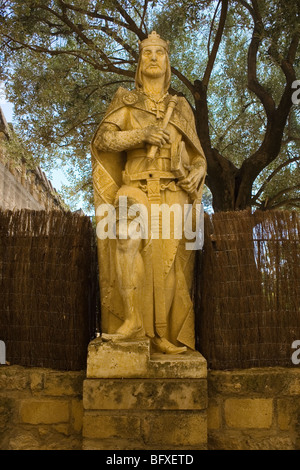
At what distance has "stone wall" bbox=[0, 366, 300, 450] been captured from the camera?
416cm

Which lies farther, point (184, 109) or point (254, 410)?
point (184, 109)

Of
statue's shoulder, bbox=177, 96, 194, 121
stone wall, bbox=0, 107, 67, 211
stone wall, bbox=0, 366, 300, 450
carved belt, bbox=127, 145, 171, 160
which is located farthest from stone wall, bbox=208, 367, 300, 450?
stone wall, bbox=0, 107, 67, 211

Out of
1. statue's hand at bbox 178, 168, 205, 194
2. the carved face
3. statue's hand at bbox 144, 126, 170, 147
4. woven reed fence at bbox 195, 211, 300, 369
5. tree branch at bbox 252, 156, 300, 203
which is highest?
tree branch at bbox 252, 156, 300, 203

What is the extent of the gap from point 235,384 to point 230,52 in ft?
35.1

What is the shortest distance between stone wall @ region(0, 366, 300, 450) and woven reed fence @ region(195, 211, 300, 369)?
169 millimetres

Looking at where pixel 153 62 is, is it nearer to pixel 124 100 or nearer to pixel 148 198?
pixel 124 100

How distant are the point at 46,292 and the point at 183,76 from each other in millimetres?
7260

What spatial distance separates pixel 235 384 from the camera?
4223mm

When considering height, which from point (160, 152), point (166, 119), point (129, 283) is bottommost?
point (129, 283)

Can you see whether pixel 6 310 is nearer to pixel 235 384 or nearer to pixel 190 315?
pixel 190 315

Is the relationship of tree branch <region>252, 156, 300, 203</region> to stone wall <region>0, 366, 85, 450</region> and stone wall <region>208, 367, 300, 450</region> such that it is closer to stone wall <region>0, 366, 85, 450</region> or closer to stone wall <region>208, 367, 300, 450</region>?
stone wall <region>208, 367, 300, 450</region>

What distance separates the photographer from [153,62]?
4590 mm

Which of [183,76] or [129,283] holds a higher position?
[183,76]

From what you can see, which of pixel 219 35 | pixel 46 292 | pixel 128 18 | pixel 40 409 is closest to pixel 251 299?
pixel 46 292
